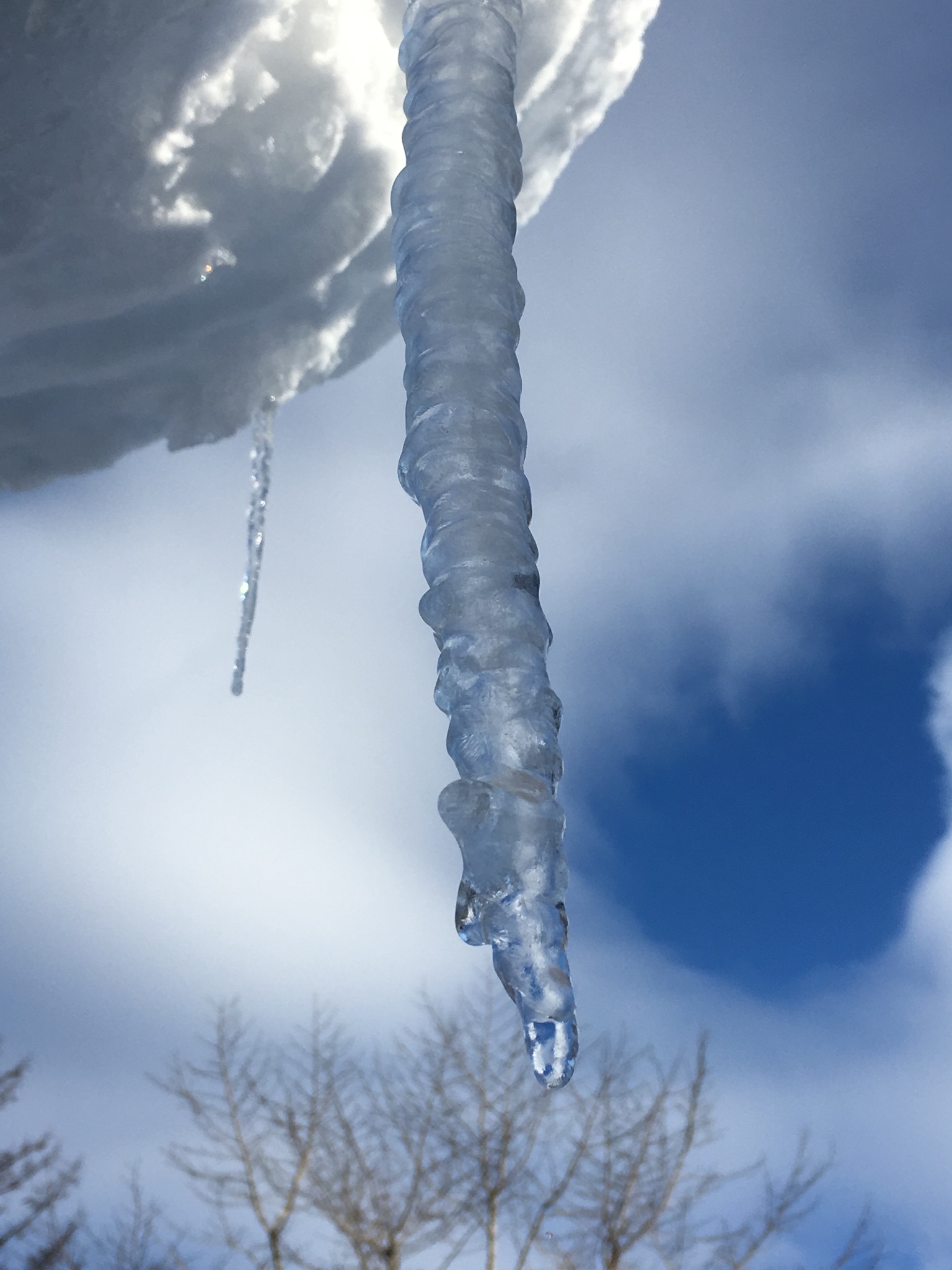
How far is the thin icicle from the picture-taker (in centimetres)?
391

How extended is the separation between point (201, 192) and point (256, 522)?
1.51m

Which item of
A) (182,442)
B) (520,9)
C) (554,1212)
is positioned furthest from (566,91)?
(554,1212)

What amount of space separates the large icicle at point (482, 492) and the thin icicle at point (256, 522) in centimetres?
151

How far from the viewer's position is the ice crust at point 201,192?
2.65 meters

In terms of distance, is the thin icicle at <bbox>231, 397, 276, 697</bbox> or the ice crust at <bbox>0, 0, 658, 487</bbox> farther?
the thin icicle at <bbox>231, 397, 276, 697</bbox>

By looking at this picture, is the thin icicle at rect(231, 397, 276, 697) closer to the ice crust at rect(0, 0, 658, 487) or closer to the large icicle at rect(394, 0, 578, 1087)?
the ice crust at rect(0, 0, 658, 487)

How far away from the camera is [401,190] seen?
2.57 meters

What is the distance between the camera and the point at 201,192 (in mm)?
3111

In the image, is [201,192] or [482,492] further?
[201,192]

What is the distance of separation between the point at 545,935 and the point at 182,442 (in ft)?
9.30

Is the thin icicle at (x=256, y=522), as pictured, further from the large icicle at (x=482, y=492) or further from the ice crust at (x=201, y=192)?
the large icicle at (x=482, y=492)

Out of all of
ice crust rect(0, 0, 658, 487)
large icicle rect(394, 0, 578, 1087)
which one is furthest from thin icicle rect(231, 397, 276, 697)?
large icicle rect(394, 0, 578, 1087)

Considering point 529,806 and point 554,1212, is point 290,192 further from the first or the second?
point 554,1212

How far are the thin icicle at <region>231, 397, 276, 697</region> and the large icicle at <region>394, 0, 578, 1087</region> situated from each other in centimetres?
151
